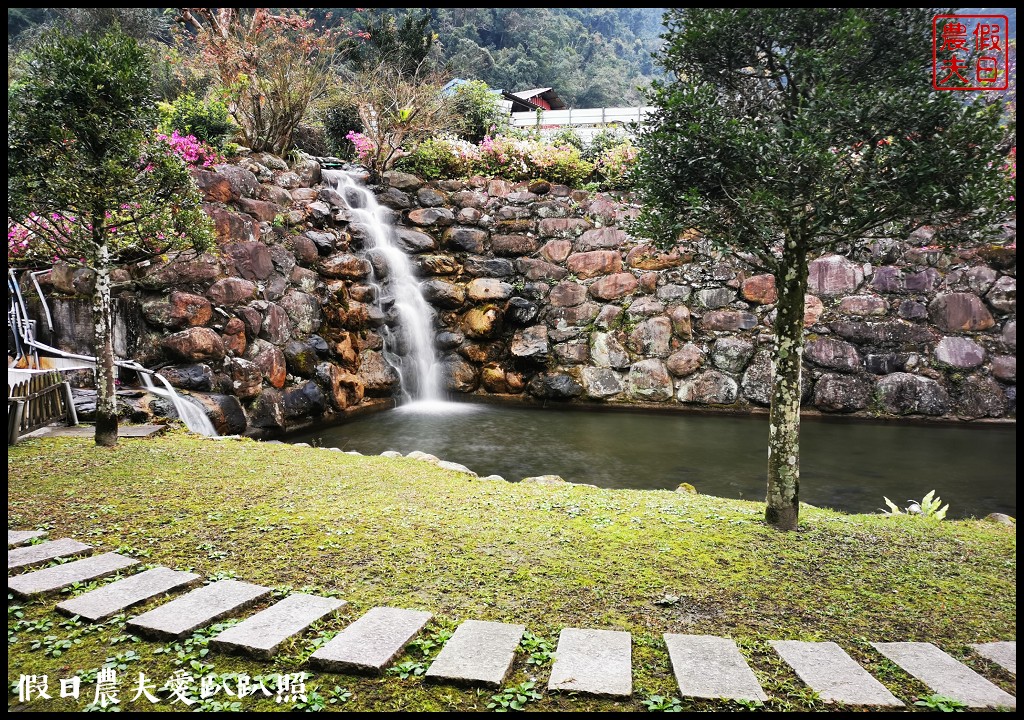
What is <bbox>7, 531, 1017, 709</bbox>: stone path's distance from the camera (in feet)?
7.48

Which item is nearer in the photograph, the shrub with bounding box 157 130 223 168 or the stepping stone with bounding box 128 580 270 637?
the stepping stone with bounding box 128 580 270 637

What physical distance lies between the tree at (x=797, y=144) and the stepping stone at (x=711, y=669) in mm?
2138

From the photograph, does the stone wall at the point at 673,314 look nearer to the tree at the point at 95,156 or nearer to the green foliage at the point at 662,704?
the tree at the point at 95,156

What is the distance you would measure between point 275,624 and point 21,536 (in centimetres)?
222

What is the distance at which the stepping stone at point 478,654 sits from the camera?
2303mm

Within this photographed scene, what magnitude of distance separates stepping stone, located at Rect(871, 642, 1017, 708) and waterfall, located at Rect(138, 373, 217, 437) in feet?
24.3

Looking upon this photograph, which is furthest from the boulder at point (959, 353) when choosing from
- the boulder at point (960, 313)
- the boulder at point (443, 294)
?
the boulder at point (443, 294)

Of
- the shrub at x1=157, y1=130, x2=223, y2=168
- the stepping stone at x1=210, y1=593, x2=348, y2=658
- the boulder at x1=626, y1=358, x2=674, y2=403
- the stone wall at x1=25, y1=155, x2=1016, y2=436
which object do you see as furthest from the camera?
the boulder at x1=626, y1=358, x2=674, y2=403

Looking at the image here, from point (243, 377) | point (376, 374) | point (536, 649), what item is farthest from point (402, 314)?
point (536, 649)

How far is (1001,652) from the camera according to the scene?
2.62 meters

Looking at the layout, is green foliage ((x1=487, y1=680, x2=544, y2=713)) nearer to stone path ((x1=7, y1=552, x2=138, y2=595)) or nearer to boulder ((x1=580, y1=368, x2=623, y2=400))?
stone path ((x1=7, y1=552, x2=138, y2=595))

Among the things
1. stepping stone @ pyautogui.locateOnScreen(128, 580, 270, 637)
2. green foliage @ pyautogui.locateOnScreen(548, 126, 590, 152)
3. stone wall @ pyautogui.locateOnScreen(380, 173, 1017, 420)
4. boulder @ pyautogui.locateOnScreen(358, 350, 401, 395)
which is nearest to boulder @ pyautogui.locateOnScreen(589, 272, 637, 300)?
stone wall @ pyautogui.locateOnScreen(380, 173, 1017, 420)

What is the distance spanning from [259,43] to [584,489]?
1272 cm

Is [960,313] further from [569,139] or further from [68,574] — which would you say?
[68,574]
